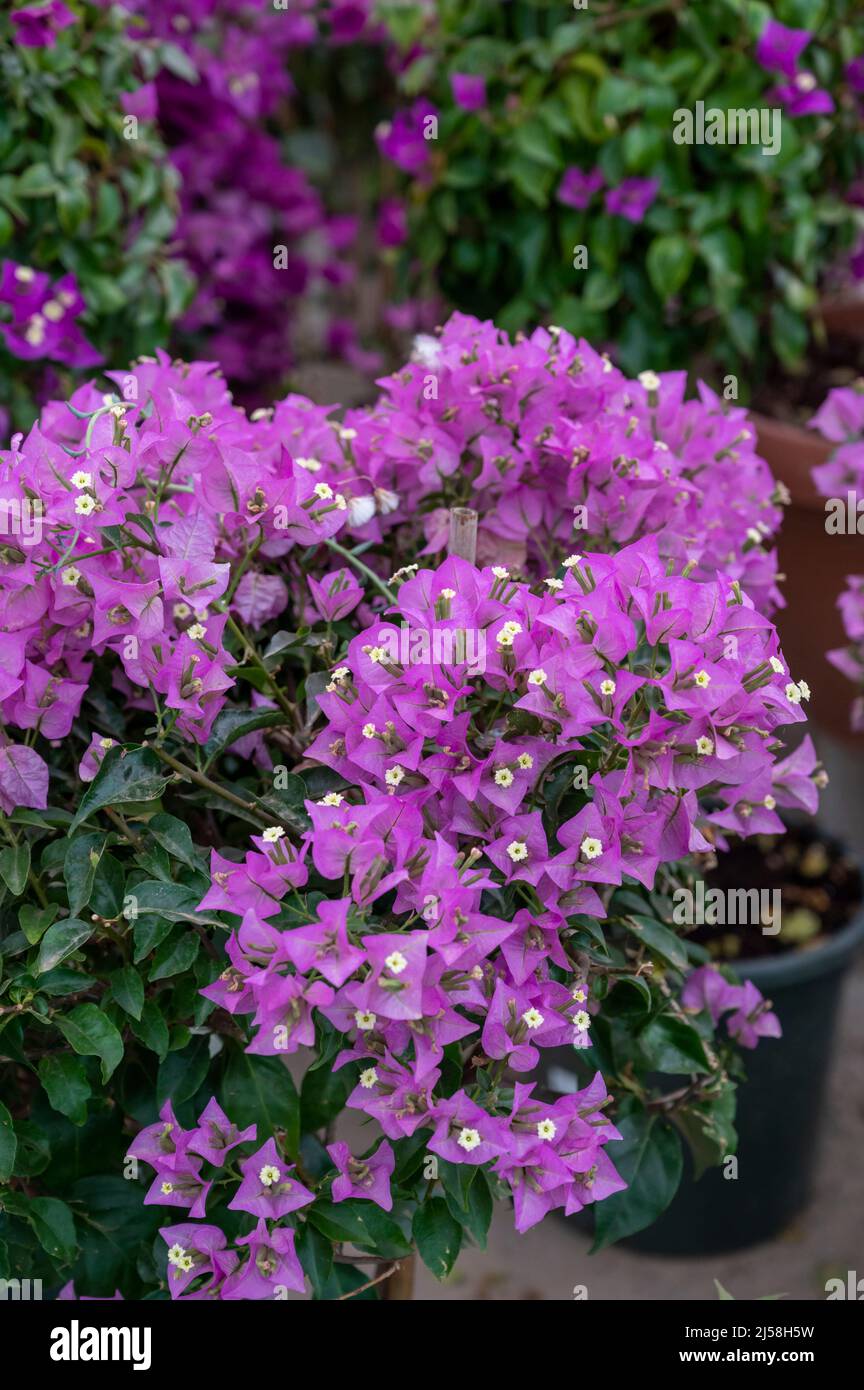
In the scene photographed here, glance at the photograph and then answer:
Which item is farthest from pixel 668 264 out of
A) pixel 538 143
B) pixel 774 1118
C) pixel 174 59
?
pixel 774 1118

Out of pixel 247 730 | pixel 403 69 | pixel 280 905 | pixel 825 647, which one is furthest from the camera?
pixel 403 69

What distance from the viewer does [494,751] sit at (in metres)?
0.78

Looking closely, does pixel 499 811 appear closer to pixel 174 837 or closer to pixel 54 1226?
pixel 174 837

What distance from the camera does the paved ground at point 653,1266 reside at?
4.73ft

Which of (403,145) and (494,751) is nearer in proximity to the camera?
(494,751)

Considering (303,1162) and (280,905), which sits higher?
(280,905)

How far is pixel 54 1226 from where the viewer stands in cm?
85

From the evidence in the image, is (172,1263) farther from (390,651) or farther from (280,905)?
(390,651)

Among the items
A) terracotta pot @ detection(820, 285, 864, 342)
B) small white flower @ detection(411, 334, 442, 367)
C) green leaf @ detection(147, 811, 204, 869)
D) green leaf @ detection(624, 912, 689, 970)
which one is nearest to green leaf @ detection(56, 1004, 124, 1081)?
green leaf @ detection(147, 811, 204, 869)

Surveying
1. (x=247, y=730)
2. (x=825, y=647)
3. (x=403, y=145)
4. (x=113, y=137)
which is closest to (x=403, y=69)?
(x=403, y=145)

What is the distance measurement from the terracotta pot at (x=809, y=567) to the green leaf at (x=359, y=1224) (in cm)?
112

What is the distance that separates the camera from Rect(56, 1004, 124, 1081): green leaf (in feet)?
2.56

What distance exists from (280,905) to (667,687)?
0.81 feet

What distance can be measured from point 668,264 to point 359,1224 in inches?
50.3
